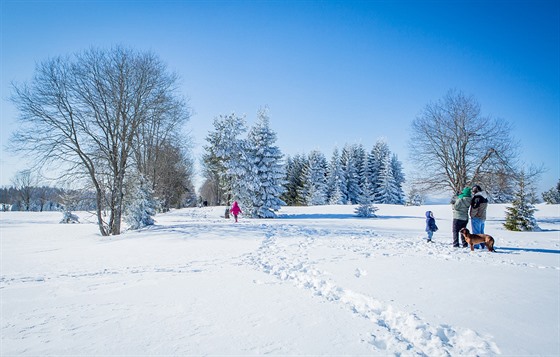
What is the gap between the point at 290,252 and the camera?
7797mm

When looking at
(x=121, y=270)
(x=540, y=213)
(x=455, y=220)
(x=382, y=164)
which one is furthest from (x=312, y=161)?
(x=121, y=270)

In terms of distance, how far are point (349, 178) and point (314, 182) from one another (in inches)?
271

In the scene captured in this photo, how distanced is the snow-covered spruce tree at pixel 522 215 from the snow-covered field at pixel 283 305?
9802 millimetres

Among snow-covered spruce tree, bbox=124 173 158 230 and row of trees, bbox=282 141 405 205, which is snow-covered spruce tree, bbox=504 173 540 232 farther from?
row of trees, bbox=282 141 405 205

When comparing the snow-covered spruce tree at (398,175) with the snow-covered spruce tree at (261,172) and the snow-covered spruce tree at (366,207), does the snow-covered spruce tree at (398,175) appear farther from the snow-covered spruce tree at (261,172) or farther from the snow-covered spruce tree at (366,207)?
the snow-covered spruce tree at (261,172)

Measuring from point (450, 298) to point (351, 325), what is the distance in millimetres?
2015

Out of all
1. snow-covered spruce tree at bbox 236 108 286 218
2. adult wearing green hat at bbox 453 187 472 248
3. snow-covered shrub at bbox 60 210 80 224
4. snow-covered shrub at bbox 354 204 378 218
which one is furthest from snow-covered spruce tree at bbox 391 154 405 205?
snow-covered shrub at bbox 60 210 80 224

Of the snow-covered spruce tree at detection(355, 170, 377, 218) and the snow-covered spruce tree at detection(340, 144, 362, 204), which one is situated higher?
the snow-covered spruce tree at detection(340, 144, 362, 204)

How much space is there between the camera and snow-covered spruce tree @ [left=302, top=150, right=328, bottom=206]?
46.4 m

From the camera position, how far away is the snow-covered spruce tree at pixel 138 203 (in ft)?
51.4

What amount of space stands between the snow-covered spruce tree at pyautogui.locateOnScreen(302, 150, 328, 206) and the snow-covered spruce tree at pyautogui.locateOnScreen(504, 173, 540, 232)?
3187 cm

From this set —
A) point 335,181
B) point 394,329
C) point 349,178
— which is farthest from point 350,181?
point 394,329

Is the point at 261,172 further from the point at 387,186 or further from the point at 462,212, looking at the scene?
the point at 387,186

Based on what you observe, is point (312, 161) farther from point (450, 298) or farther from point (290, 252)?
point (450, 298)
